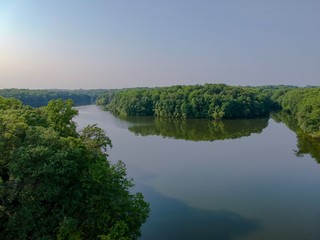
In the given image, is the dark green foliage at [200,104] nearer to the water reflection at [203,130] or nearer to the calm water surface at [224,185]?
the water reflection at [203,130]

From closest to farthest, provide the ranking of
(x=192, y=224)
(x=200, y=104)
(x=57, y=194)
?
(x=57, y=194)
(x=192, y=224)
(x=200, y=104)

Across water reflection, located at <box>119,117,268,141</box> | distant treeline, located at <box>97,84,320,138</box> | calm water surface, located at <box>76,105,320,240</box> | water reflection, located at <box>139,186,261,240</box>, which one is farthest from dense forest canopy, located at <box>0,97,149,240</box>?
distant treeline, located at <box>97,84,320,138</box>

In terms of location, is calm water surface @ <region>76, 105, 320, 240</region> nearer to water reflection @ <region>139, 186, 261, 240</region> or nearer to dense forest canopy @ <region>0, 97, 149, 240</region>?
water reflection @ <region>139, 186, 261, 240</region>

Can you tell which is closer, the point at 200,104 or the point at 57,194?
the point at 57,194

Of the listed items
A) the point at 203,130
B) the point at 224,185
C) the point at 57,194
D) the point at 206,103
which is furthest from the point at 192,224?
the point at 206,103

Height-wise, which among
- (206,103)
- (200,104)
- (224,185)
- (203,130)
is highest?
(206,103)

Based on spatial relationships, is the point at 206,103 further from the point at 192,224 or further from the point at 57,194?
the point at 57,194

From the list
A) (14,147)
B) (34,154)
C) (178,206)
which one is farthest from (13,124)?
(178,206)
